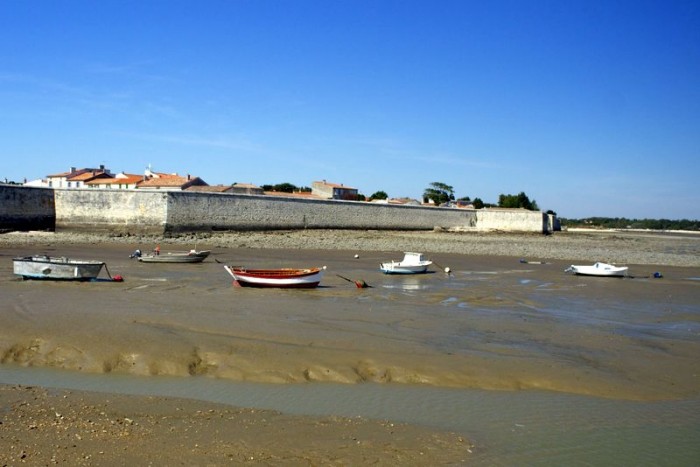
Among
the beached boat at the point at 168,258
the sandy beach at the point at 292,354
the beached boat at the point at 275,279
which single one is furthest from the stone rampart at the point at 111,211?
the beached boat at the point at 275,279

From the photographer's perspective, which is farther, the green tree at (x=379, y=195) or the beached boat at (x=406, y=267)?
the green tree at (x=379, y=195)

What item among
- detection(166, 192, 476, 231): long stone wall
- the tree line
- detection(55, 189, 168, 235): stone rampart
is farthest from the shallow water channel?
the tree line

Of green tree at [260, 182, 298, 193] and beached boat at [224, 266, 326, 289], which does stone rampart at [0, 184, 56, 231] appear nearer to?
beached boat at [224, 266, 326, 289]

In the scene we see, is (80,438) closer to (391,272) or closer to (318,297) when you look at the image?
(318,297)

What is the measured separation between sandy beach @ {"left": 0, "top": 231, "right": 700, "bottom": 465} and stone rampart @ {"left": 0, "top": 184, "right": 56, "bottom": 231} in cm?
1492

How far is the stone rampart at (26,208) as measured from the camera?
32812 millimetres

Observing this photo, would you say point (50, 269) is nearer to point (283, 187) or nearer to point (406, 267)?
point (406, 267)

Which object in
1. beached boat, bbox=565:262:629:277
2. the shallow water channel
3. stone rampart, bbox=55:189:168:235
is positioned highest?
stone rampart, bbox=55:189:168:235

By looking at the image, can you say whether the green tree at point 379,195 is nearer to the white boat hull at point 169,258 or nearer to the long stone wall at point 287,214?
the long stone wall at point 287,214

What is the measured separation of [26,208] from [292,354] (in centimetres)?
2998

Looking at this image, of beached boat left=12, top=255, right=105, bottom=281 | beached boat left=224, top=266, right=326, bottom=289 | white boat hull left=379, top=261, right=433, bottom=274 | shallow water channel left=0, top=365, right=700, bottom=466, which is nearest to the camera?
shallow water channel left=0, top=365, right=700, bottom=466

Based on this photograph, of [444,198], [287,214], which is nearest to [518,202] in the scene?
[444,198]

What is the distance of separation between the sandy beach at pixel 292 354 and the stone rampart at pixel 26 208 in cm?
1492

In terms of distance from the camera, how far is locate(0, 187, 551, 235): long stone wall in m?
36.0
